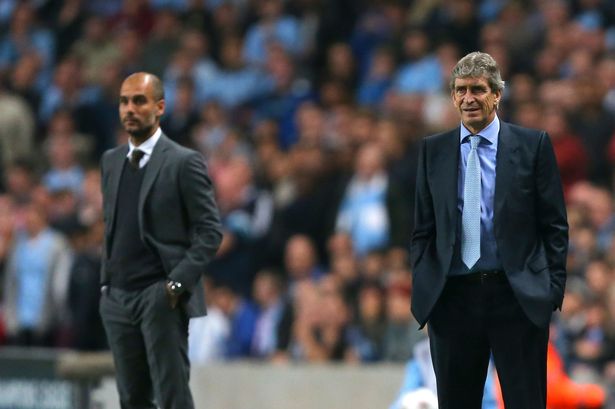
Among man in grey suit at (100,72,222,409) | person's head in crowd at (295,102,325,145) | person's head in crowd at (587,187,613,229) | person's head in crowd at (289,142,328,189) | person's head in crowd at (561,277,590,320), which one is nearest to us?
man in grey suit at (100,72,222,409)

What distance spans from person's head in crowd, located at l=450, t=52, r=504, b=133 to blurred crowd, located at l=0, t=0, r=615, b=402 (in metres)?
4.54

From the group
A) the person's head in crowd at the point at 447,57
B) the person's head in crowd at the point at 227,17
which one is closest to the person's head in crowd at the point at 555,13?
the person's head in crowd at the point at 447,57

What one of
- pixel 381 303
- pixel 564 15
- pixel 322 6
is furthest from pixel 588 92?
pixel 322 6

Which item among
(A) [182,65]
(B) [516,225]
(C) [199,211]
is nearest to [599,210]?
(C) [199,211]

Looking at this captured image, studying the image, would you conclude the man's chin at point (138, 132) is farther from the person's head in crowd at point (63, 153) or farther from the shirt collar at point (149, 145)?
the person's head in crowd at point (63, 153)

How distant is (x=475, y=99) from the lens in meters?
6.16

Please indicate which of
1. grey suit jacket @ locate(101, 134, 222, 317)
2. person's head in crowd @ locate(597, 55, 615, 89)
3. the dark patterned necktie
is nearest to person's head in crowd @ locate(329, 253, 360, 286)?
person's head in crowd @ locate(597, 55, 615, 89)

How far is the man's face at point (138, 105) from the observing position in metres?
7.57

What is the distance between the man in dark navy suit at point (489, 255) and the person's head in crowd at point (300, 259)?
6.89m

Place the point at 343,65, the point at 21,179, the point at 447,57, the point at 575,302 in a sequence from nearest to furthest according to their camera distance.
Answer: the point at 575,302
the point at 447,57
the point at 343,65
the point at 21,179

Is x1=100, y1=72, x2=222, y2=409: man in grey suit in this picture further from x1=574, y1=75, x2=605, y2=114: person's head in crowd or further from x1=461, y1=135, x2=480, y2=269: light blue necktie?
x1=574, y1=75, x2=605, y2=114: person's head in crowd

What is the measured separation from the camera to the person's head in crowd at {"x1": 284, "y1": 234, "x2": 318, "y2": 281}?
1320cm

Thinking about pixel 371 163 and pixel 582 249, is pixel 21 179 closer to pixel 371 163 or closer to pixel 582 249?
pixel 371 163

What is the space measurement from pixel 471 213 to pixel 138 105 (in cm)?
215
